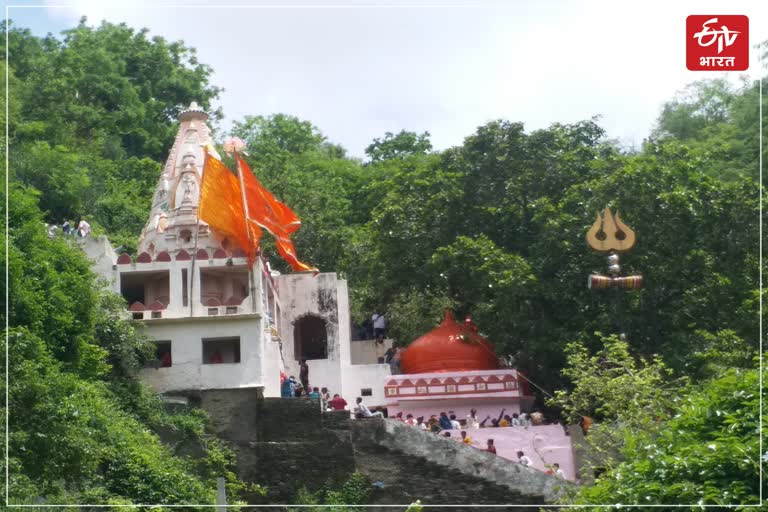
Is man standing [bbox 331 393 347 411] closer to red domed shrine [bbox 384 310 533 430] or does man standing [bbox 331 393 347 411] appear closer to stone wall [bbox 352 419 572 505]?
stone wall [bbox 352 419 572 505]

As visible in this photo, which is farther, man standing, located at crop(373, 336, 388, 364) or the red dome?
man standing, located at crop(373, 336, 388, 364)

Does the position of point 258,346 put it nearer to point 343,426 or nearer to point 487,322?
point 343,426

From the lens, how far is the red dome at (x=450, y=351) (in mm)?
33344

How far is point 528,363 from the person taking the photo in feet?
110

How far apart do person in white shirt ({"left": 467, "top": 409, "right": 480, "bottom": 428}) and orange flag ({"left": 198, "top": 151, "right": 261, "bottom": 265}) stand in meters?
5.36

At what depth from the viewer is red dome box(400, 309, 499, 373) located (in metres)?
33.3

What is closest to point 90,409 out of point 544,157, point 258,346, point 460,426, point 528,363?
point 258,346

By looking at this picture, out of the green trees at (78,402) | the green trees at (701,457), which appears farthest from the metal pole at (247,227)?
the green trees at (701,457)

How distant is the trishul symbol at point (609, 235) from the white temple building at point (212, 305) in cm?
563

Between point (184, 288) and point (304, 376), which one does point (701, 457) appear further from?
point (304, 376)

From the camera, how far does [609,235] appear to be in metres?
31.1

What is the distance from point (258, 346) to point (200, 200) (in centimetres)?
334

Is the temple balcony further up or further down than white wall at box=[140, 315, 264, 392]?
further up

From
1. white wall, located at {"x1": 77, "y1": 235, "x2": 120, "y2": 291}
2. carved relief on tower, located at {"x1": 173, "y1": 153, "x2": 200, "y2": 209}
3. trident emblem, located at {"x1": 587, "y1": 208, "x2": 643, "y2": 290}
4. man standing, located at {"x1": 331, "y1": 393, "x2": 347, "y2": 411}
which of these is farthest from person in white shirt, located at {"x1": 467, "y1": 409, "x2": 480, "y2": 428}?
Result: white wall, located at {"x1": 77, "y1": 235, "x2": 120, "y2": 291}
